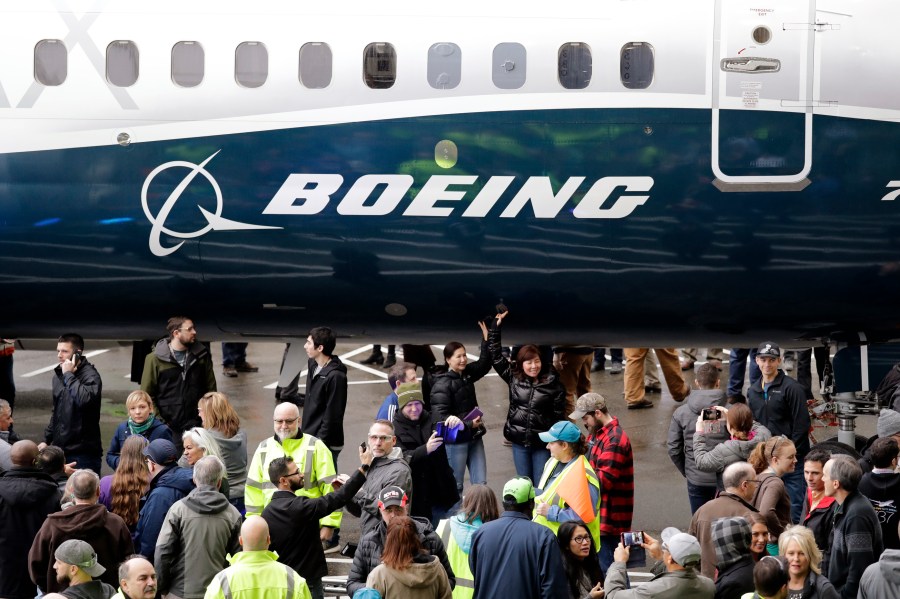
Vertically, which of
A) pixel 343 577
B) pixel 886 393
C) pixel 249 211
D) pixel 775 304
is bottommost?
pixel 343 577

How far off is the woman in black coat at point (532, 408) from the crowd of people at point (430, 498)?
0.02 meters

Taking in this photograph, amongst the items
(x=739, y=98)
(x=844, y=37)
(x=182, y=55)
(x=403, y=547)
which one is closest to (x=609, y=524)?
(x=403, y=547)

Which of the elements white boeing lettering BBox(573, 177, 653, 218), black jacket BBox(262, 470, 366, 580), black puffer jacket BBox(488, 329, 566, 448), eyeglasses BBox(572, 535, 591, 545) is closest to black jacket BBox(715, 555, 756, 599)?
eyeglasses BBox(572, 535, 591, 545)

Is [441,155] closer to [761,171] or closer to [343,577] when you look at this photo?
[761,171]

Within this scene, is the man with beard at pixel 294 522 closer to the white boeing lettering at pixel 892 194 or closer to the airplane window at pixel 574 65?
the airplane window at pixel 574 65

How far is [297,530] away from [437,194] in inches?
156

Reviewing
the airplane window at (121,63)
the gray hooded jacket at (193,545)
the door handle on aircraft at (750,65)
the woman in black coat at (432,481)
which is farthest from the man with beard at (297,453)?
the door handle on aircraft at (750,65)

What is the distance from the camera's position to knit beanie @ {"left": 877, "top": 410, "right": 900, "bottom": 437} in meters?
9.88

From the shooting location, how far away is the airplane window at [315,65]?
11.2 meters

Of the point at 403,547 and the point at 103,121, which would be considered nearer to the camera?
the point at 403,547

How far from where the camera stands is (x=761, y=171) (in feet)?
36.4

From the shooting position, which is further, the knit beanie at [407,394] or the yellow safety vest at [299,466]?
the knit beanie at [407,394]

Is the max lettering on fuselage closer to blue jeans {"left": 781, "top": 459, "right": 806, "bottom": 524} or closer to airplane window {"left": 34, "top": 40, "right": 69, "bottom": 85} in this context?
airplane window {"left": 34, "top": 40, "right": 69, "bottom": 85}

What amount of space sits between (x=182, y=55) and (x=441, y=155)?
8.36 feet
